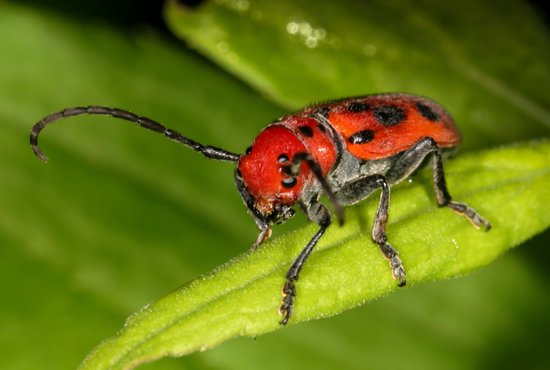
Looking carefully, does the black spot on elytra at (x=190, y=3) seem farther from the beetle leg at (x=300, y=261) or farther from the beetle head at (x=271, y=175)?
the beetle leg at (x=300, y=261)

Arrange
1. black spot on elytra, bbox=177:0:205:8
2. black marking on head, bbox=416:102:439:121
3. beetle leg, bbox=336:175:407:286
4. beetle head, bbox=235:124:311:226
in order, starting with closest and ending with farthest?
beetle leg, bbox=336:175:407:286 < beetle head, bbox=235:124:311:226 < black marking on head, bbox=416:102:439:121 < black spot on elytra, bbox=177:0:205:8

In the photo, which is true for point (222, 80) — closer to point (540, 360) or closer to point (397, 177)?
→ point (397, 177)

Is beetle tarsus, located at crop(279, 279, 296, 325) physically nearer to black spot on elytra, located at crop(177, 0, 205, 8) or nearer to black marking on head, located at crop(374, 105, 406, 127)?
black marking on head, located at crop(374, 105, 406, 127)

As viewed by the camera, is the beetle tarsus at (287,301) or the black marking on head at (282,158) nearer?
the beetle tarsus at (287,301)

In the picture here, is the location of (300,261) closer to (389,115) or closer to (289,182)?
(289,182)

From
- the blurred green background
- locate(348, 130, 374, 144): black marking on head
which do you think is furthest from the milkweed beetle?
the blurred green background

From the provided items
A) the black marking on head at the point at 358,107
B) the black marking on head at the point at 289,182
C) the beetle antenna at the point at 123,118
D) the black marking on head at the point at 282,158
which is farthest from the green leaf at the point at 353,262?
the beetle antenna at the point at 123,118

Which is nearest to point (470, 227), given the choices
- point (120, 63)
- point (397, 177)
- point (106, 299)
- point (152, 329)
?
point (397, 177)

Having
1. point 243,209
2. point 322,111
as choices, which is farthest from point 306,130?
point 243,209
